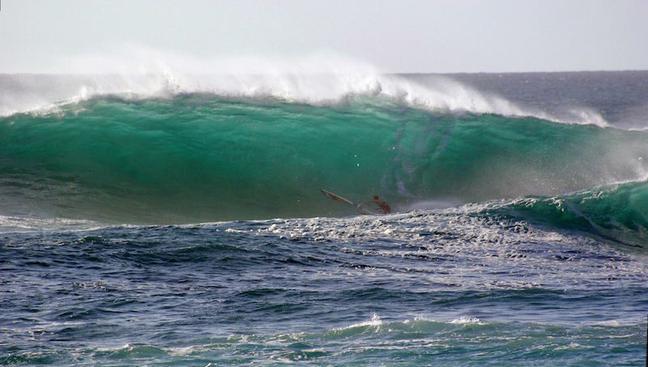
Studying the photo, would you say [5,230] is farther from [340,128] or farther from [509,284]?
A: [340,128]

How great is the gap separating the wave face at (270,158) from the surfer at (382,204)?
250 millimetres

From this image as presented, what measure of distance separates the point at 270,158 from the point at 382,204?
334 centimetres

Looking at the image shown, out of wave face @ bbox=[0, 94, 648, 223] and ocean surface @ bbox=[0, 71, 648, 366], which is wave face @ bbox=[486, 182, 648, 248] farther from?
wave face @ bbox=[0, 94, 648, 223]

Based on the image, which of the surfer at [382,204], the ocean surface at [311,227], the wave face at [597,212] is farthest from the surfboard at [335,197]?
the wave face at [597,212]

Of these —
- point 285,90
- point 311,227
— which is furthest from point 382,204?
point 285,90

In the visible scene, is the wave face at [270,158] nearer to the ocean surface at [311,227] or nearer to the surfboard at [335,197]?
the ocean surface at [311,227]

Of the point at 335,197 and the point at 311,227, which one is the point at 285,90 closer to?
the point at 335,197

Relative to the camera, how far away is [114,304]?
40.6 ft

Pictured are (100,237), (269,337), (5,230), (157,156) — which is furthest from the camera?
(157,156)

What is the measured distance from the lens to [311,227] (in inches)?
710

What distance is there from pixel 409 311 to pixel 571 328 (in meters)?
1.94

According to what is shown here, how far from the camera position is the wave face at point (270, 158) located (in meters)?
21.3

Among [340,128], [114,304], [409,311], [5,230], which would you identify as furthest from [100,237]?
→ [340,128]

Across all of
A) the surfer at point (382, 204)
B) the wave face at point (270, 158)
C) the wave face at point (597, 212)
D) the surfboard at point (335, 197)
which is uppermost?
the wave face at point (270, 158)
